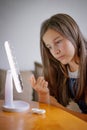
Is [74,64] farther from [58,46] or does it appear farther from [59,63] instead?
[58,46]

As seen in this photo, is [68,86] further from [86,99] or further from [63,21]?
[63,21]

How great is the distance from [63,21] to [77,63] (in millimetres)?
283

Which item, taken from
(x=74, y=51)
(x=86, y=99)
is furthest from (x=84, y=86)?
(x=74, y=51)

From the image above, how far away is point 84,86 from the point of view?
146cm

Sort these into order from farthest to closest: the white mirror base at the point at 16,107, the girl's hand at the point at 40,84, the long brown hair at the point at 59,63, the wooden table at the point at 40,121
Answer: the long brown hair at the point at 59,63 → the girl's hand at the point at 40,84 → the white mirror base at the point at 16,107 → the wooden table at the point at 40,121

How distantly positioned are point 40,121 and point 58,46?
51 cm

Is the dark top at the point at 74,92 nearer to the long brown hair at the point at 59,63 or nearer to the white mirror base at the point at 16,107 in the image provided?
the long brown hair at the point at 59,63

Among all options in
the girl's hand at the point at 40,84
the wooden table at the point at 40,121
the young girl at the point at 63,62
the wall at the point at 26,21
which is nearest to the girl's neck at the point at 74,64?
the young girl at the point at 63,62

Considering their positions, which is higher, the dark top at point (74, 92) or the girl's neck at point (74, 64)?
the girl's neck at point (74, 64)

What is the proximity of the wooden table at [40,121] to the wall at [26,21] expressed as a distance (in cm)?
168

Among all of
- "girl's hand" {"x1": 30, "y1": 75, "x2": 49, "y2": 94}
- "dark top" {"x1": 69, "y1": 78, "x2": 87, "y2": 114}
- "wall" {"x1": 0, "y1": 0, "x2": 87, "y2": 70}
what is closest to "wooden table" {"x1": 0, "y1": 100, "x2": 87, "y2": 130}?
"girl's hand" {"x1": 30, "y1": 75, "x2": 49, "y2": 94}

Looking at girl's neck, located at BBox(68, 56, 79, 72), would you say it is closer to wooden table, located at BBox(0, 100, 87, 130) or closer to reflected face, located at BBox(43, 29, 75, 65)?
reflected face, located at BBox(43, 29, 75, 65)

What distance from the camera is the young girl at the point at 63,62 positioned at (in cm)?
139

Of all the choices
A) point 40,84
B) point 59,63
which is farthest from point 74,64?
point 40,84
